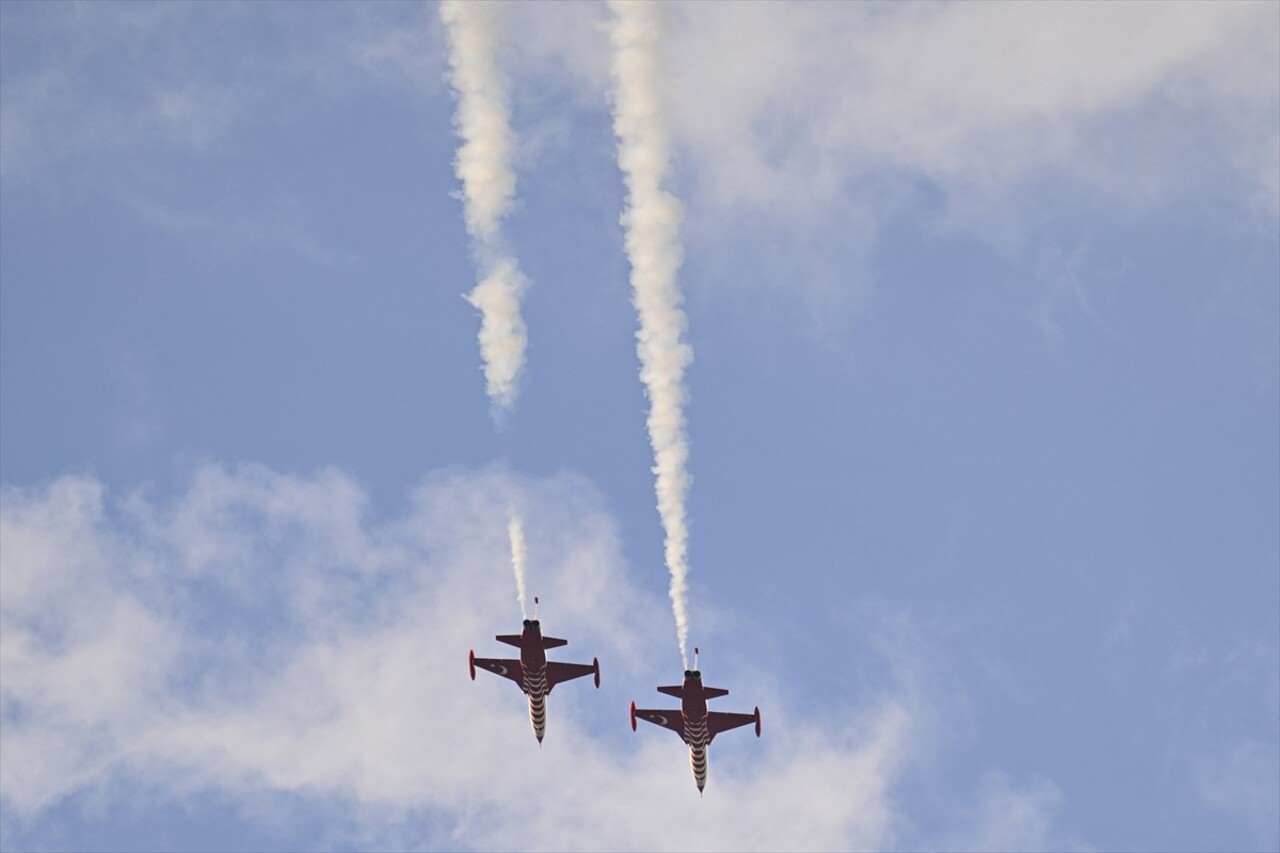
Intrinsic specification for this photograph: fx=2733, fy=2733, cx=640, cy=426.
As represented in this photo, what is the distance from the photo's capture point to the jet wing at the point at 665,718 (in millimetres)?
112938

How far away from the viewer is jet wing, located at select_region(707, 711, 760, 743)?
113 meters

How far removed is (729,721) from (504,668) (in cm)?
959

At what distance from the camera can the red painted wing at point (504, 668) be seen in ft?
366

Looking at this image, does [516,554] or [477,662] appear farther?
[477,662]

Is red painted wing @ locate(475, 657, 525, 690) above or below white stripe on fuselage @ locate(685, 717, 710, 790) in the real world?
above

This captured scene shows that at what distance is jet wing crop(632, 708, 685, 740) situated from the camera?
371 ft

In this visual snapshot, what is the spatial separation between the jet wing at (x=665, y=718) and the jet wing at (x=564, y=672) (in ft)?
9.21

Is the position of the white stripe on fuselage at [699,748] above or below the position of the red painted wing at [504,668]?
below

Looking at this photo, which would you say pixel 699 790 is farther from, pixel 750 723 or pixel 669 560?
pixel 669 560

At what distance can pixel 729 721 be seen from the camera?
371 ft

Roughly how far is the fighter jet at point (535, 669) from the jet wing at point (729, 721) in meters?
5.02

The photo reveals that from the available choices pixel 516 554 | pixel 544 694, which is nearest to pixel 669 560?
pixel 516 554

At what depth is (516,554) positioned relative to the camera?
10000cm

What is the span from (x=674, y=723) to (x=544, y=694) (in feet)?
18.7
